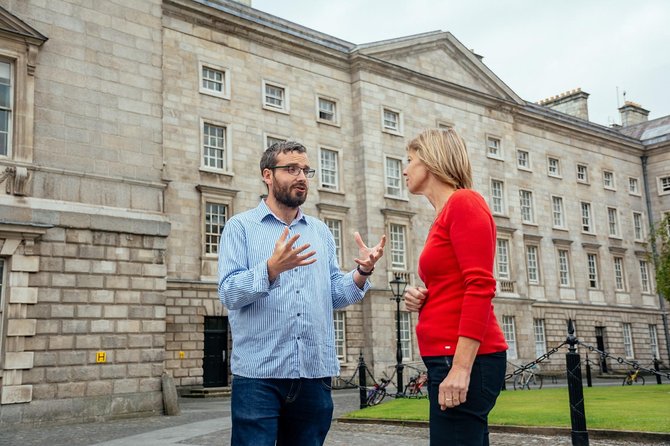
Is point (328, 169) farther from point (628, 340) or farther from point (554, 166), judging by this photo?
point (628, 340)

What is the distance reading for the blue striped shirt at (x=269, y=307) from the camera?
3.65 meters

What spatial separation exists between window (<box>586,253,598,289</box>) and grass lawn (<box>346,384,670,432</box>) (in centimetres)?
2490

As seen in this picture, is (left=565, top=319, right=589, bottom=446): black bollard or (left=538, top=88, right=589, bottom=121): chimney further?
(left=538, top=88, right=589, bottom=121): chimney

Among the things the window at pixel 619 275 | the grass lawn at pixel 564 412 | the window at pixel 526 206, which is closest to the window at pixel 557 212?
the window at pixel 526 206

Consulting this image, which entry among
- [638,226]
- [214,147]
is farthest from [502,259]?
[214,147]

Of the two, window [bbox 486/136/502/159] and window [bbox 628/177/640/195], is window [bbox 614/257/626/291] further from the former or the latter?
window [bbox 486/136/502/159]

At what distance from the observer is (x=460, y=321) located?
3.08 metres

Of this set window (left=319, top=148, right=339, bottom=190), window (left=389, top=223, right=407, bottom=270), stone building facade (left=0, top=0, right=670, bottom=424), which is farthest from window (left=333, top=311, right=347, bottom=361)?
window (left=319, top=148, right=339, bottom=190)

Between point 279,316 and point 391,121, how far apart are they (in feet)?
91.0

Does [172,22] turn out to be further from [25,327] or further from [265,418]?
[265,418]

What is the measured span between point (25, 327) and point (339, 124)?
1820 centimetres

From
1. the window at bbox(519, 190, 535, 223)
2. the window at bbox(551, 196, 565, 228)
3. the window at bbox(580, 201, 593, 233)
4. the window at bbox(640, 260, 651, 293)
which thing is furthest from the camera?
the window at bbox(640, 260, 651, 293)

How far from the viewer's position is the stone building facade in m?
14.2

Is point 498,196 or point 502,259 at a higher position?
point 498,196
